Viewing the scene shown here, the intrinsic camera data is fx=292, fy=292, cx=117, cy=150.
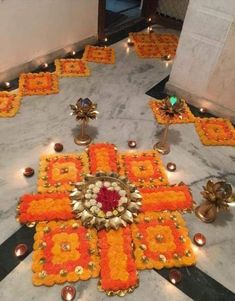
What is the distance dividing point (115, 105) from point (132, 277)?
2.11 m

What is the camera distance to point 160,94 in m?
3.81

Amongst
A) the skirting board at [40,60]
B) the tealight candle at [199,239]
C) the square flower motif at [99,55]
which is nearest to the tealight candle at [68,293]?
the tealight candle at [199,239]

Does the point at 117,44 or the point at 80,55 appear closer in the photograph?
the point at 80,55

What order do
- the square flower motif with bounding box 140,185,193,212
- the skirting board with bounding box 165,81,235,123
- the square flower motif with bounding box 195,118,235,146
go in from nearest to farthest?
1. the square flower motif with bounding box 140,185,193,212
2. the square flower motif with bounding box 195,118,235,146
3. the skirting board with bounding box 165,81,235,123

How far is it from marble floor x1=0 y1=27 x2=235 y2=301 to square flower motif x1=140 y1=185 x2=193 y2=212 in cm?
11

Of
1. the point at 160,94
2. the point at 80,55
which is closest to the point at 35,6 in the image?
the point at 80,55

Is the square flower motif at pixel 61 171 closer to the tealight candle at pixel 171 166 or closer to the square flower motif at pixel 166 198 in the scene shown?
the square flower motif at pixel 166 198

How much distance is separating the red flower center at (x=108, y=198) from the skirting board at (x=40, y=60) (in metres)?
2.19

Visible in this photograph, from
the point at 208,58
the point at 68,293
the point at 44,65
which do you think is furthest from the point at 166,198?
the point at 44,65

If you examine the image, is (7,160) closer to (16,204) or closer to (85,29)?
(16,204)

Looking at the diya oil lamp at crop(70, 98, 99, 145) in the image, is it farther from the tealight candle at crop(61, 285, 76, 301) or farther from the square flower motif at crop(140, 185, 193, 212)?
the tealight candle at crop(61, 285, 76, 301)


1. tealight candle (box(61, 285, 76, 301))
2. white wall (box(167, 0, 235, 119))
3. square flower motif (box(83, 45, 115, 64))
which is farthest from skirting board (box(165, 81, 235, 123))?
tealight candle (box(61, 285, 76, 301))

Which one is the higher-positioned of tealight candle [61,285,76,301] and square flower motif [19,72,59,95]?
tealight candle [61,285,76,301]

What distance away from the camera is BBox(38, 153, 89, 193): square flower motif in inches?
96.6
